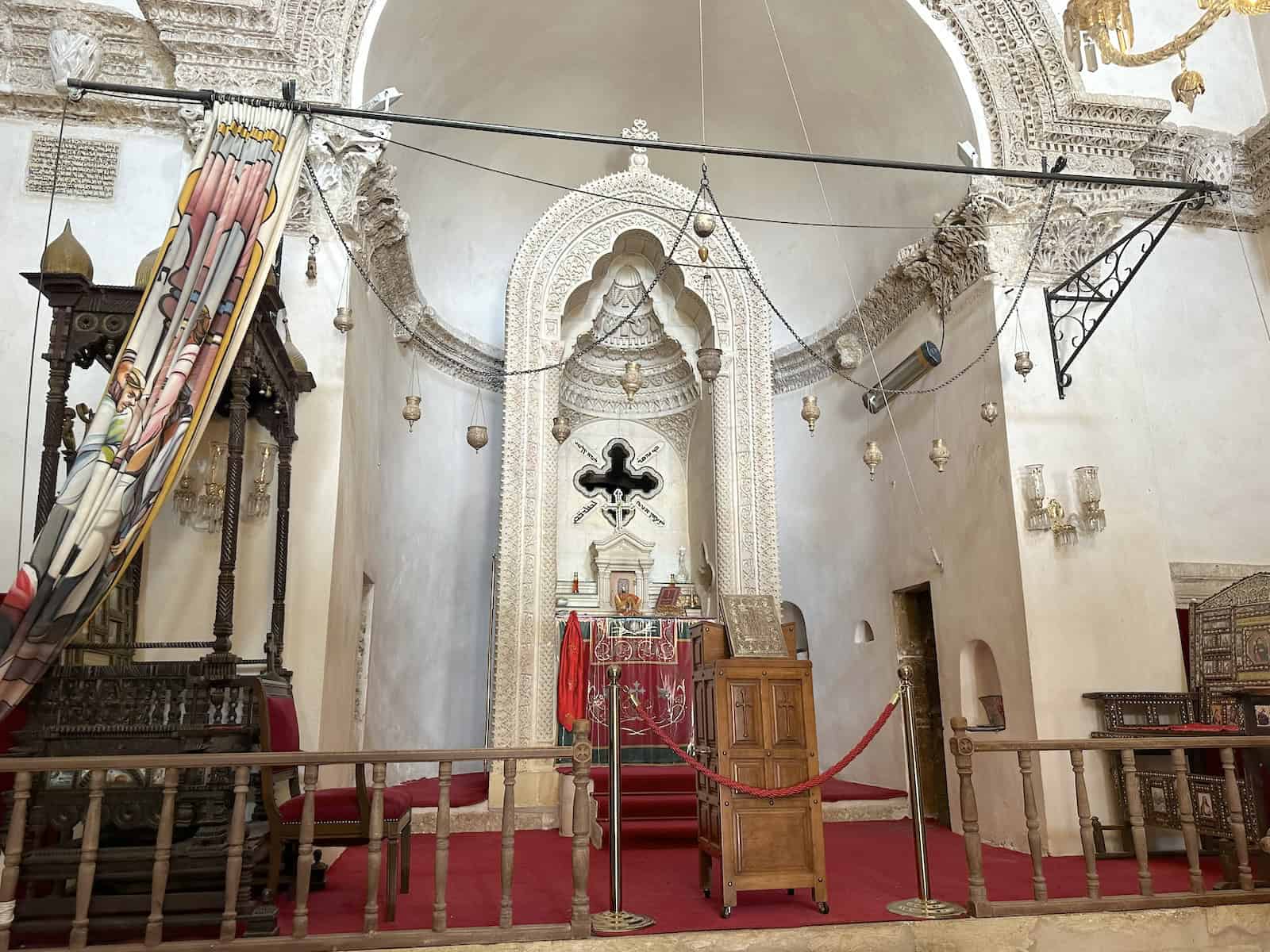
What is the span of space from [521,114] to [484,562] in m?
4.60

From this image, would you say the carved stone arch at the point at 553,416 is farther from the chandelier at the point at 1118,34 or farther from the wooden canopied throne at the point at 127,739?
the chandelier at the point at 1118,34

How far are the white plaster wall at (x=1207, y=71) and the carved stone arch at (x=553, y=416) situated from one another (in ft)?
12.1

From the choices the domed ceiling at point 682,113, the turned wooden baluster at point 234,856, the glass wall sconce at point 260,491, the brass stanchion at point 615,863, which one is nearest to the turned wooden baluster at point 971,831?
the brass stanchion at point 615,863

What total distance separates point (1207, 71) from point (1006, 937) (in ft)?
25.3

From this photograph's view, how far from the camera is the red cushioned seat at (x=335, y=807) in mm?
4191

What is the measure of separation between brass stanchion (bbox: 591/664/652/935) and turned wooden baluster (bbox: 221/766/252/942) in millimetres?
1384

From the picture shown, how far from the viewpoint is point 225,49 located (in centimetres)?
626

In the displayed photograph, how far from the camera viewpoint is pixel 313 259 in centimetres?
576

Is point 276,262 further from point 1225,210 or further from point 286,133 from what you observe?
point 1225,210

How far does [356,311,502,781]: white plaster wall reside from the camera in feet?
25.6

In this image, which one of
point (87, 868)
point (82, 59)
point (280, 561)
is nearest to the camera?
point (87, 868)

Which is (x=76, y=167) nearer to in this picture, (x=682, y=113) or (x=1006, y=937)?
(x=682, y=113)

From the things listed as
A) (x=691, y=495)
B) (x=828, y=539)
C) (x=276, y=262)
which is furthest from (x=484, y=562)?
(x=276, y=262)

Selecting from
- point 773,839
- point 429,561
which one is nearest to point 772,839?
point 773,839
